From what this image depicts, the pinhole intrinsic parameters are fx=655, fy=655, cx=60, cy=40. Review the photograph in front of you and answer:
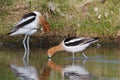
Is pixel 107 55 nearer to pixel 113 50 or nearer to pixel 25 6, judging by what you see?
pixel 113 50

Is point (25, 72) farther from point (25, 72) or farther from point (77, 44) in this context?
point (77, 44)

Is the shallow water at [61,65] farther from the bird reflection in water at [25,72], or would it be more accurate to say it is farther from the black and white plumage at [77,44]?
the black and white plumage at [77,44]

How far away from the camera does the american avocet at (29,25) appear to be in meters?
18.7

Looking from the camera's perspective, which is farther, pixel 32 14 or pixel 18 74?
pixel 32 14

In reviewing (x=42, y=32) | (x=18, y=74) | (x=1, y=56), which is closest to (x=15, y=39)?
(x=42, y=32)

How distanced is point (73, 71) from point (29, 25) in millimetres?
3790

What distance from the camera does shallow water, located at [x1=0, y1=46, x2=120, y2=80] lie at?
14.8 meters

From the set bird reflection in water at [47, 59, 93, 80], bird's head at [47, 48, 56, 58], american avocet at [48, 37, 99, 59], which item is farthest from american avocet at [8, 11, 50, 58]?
bird reflection in water at [47, 59, 93, 80]

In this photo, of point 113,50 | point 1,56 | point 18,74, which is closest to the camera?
point 18,74

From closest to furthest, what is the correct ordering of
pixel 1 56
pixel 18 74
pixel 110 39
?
pixel 18 74 < pixel 1 56 < pixel 110 39

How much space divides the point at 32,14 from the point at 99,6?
2598 millimetres

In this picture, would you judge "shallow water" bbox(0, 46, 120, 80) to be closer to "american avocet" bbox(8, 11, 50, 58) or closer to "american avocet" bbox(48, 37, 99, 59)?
"american avocet" bbox(48, 37, 99, 59)

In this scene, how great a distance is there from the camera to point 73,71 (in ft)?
51.0

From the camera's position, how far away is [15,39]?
63.7 ft
